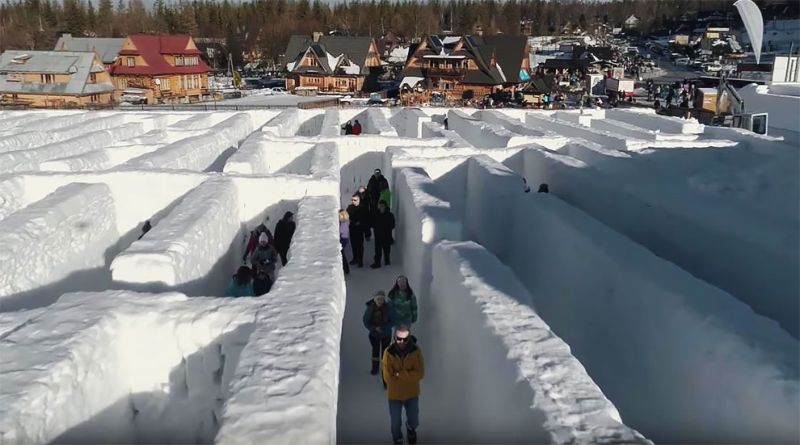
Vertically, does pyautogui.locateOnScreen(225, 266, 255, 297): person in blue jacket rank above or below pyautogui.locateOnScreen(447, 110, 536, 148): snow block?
below

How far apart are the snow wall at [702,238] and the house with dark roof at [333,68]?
3734cm

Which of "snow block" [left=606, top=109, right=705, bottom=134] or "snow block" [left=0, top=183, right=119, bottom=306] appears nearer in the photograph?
"snow block" [left=0, top=183, right=119, bottom=306]

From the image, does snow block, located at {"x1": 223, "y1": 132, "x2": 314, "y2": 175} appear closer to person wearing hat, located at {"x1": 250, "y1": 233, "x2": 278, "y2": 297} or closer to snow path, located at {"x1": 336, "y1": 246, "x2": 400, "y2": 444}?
person wearing hat, located at {"x1": 250, "y1": 233, "x2": 278, "y2": 297}

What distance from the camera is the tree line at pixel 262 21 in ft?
226

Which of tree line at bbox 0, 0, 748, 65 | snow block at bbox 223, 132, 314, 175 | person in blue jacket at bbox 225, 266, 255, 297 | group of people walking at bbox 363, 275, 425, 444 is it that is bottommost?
group of people walking at bbox 363, 275, 425, 444

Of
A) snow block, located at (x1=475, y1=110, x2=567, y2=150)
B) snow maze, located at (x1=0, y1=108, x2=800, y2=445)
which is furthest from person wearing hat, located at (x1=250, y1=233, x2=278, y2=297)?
snow block, located at (x1=475, y1=110, x2=567, y2=150)

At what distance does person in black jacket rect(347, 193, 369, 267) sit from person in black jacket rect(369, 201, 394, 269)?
0.21 metres

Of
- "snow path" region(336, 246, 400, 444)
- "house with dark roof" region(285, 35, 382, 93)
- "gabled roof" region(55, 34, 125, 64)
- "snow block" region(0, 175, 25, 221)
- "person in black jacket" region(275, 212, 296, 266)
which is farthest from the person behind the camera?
"house with dark roof" region(285, 35, 382, 93)

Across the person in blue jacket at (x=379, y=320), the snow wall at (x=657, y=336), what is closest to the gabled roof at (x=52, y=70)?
the snow wall at (x=657, y=336)

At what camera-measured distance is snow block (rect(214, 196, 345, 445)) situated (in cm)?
343

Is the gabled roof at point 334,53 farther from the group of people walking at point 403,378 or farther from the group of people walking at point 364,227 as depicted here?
the group of people walking at point 403,378

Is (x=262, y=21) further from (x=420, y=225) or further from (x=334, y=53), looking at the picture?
(x=420, y=225)

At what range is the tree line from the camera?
226 ft

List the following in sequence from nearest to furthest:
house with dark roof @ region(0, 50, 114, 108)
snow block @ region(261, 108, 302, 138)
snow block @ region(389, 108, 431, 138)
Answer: snow block @ region(261, 108, 302, 138) → snow block @ region(389, 108, 431, 138) → house with dark roof @ region(0, 50, 114, 108)
